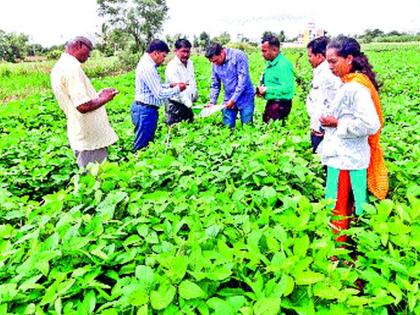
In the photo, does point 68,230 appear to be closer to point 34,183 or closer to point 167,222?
point 167,222

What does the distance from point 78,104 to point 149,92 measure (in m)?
1.54

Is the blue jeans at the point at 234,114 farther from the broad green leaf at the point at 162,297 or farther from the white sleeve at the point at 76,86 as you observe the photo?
the broad green leaf at the point at 162,297

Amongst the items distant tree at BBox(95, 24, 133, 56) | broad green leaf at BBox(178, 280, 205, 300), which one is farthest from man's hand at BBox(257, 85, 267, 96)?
distant tree at BBox(95, 24, 133, 56)

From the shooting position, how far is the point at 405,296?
5.08ft

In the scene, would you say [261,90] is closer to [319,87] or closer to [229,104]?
[229,104]

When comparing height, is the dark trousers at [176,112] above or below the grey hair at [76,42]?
below

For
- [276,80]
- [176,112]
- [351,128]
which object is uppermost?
[276,80]

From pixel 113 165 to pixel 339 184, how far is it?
5.41 feet

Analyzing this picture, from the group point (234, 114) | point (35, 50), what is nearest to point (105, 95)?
point (234, 114)

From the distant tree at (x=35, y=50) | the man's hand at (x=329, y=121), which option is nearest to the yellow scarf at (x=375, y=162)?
the man's hand at (x=329, y=121)

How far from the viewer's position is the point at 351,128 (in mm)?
2910

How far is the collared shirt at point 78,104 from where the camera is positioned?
384 centimetres

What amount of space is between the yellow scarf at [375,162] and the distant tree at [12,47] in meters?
56.4

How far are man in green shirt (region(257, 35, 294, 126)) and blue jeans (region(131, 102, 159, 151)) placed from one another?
1460 millimetres
